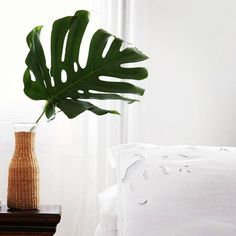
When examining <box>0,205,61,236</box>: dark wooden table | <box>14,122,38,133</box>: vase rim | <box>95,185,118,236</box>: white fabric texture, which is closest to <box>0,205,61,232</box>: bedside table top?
<box>0,205,61,236</box>: dark wooden table

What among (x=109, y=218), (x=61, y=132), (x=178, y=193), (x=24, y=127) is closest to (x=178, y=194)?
(x=178, y=193)

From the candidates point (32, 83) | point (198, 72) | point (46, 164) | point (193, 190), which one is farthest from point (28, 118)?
point (193, 190)

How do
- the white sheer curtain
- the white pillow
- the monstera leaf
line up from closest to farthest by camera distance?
the white pillow, the monstera leaf, the white sheer curtain

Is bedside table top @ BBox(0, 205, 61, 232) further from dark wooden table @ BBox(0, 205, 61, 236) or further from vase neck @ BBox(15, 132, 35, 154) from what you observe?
vase neck @ BBox(15, 132, 35, 154)

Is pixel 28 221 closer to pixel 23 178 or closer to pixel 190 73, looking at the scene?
pixel 23 178

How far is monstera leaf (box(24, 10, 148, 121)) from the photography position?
1.56 metres

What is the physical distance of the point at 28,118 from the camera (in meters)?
2.16

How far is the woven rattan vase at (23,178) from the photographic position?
154 cm

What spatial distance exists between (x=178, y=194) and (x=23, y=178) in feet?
1.50

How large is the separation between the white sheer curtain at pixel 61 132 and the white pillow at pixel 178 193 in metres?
0.60

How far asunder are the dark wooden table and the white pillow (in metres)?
0.19

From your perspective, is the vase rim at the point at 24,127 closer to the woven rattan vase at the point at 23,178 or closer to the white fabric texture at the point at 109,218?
the woven rattan vase at the point at 23,178

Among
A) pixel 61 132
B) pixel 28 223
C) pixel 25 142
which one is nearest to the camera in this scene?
pixel 28 223

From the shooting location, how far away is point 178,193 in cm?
136
